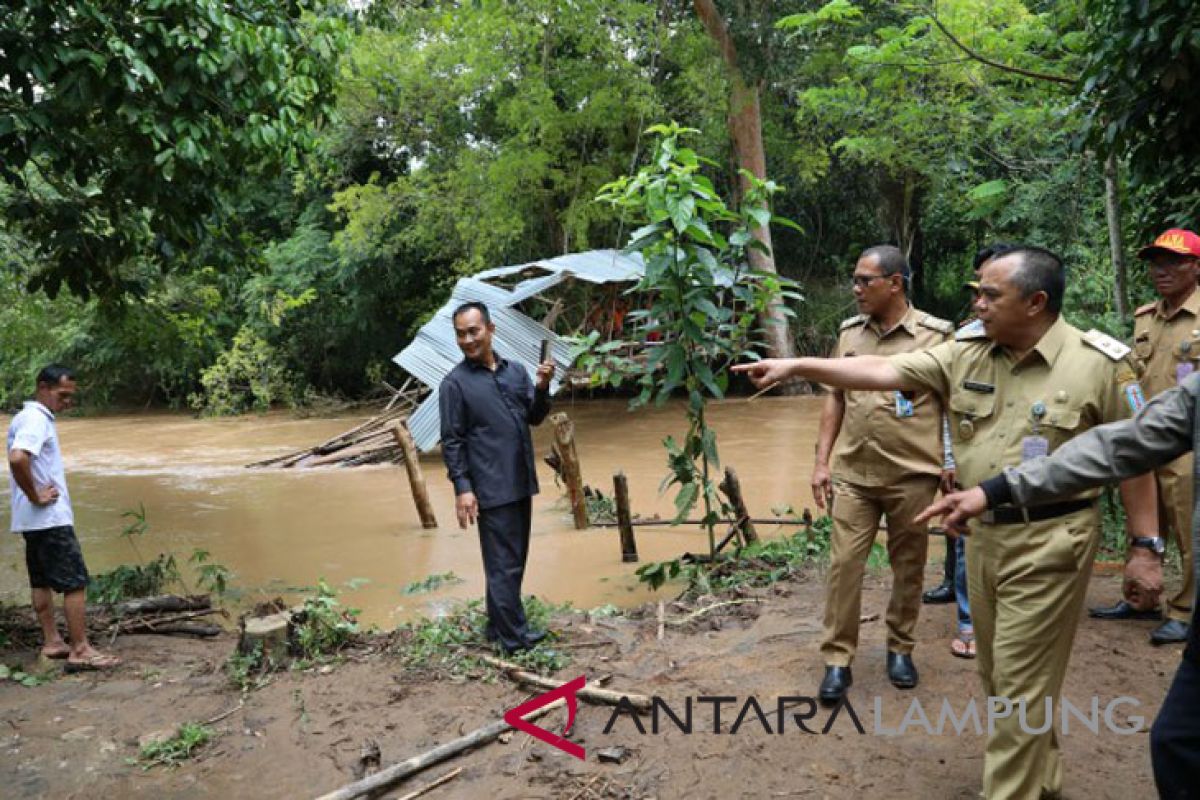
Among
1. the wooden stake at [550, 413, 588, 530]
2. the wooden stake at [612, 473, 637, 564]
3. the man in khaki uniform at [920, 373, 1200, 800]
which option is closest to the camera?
the man in khaki uniform at [920, 373, 1200, 800]

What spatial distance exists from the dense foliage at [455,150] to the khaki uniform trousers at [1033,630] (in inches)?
122

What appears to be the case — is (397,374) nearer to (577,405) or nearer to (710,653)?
(577,405)

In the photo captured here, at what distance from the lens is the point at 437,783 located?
10.4ft

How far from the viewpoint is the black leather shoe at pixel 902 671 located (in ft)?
11.7

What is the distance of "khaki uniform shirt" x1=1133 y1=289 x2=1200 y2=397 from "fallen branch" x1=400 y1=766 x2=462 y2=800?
11.1 ft

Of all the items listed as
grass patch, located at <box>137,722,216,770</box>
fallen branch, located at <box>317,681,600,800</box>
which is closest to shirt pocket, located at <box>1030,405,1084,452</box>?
fallen branch, located at <box>317,681,600,800</box>

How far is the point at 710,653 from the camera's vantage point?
4.24 metres

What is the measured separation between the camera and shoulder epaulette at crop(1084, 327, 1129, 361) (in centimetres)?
256

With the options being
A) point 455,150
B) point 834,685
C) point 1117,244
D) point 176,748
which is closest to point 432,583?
point 176,748

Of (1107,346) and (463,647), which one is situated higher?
(1107,346)

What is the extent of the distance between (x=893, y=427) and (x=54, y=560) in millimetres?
4396

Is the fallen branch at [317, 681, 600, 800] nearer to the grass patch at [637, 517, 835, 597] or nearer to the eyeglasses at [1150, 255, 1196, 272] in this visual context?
the grass patch at [637, 517, 835, 597]

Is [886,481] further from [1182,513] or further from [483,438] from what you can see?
[483,438]

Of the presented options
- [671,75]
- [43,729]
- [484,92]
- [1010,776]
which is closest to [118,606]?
[43,729]
